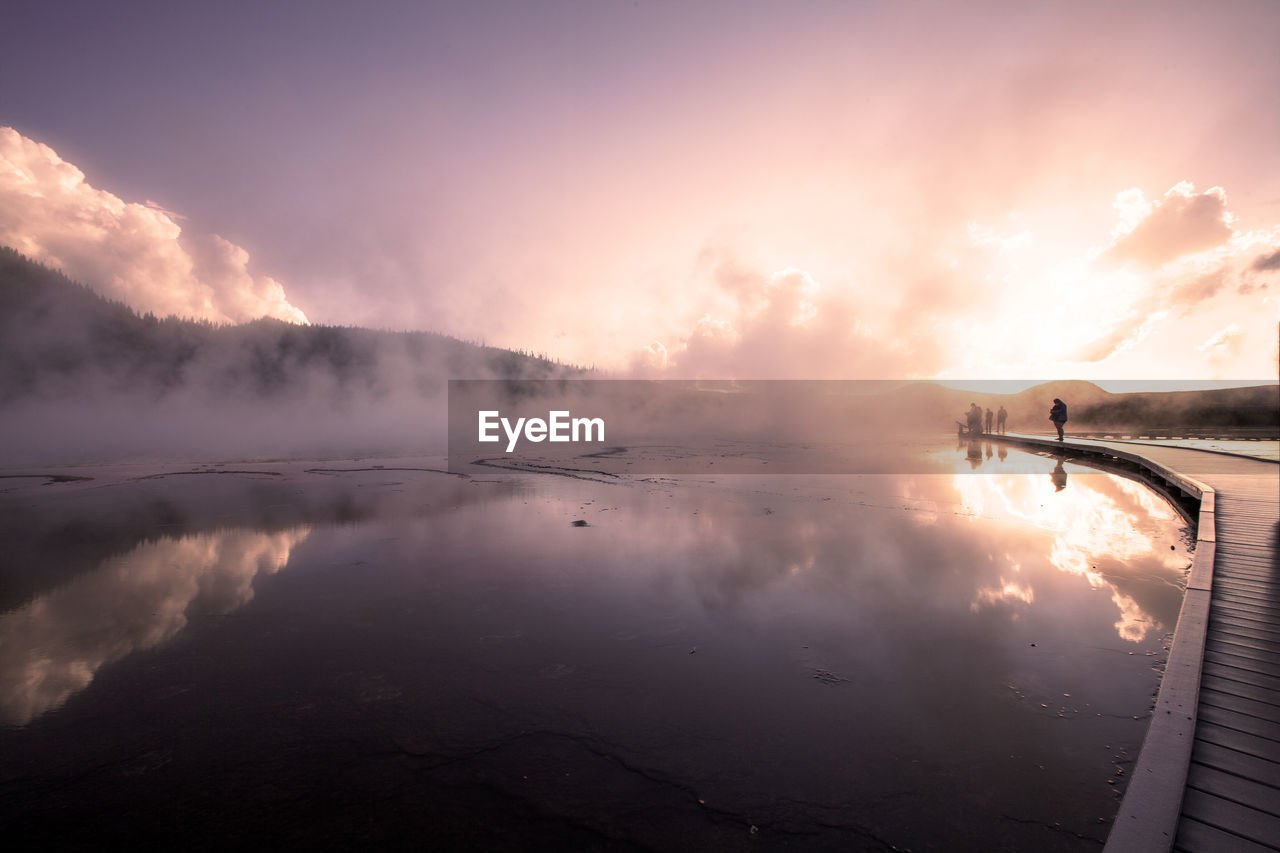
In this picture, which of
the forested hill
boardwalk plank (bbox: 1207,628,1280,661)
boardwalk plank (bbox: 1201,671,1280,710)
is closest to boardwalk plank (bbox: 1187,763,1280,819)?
boardwalk plank (bbox: 1201,671,1280,710)

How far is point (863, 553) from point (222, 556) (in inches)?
421

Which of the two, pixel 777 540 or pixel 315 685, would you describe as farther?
pixel 777 540

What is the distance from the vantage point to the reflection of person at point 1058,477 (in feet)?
50.0

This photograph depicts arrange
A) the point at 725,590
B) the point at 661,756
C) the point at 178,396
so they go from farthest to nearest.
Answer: the point at 178,396 → the point at 725,590 → the point at 661,756

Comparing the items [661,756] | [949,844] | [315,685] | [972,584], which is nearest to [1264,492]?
[972,584]

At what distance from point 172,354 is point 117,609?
104 m

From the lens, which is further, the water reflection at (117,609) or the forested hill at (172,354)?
the forested hill at (172,354)

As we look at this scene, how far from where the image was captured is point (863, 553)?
28.1ft

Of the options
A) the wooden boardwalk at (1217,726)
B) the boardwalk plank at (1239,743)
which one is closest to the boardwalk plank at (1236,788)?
the wooden boardwalk at (1217,726)

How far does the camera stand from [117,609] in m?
6.13

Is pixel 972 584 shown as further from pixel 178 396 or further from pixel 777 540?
pixel 178 396

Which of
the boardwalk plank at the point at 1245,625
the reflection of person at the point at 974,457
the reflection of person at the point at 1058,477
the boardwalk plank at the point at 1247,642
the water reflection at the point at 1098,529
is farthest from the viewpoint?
the reflection of person at the point at 974,457

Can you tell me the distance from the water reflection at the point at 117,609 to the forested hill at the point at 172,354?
243 ft

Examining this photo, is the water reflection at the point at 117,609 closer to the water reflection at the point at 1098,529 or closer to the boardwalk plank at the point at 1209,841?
the boardwalk plank at the point at 1209,841
